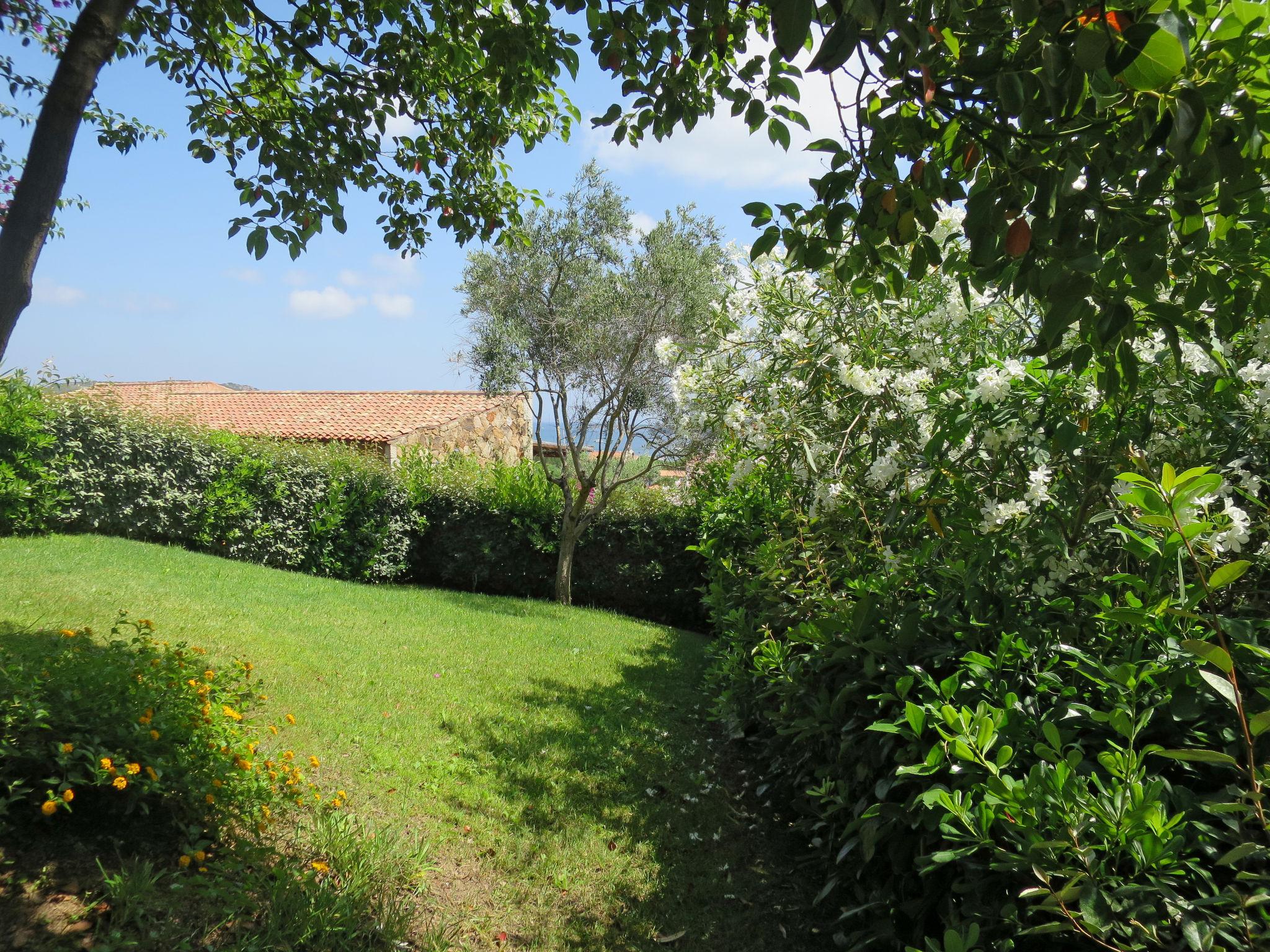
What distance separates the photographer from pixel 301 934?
2.66 m

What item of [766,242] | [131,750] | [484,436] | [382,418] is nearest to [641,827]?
[131,750]

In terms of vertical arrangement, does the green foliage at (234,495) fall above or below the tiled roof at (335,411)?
below

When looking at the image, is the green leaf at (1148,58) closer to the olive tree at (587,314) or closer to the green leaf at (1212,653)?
the green leaf at (1212,653)

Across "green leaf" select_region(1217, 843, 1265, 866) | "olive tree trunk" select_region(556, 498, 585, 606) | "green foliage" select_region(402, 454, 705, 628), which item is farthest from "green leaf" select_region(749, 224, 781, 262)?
"olive tree trunk" select_region(556, 498, 585, 606)

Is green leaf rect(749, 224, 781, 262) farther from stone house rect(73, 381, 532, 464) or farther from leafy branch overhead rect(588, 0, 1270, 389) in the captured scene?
stone house rect(73, 381, 532, 464)

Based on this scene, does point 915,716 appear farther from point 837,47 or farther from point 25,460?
point 25,460

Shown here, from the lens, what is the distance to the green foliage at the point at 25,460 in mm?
10320

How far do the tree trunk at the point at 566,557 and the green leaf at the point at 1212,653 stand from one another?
1093 cm

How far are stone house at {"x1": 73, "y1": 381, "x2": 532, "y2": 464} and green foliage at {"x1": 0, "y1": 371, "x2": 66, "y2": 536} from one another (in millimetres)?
4013

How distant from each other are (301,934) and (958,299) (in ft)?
11.8

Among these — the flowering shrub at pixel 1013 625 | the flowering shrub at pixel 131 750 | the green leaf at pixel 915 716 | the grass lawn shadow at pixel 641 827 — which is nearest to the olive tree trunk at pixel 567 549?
the grass lawn shadow at pixel 641 827

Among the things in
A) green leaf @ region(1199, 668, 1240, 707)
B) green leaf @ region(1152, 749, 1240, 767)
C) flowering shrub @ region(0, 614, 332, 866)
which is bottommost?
flowering shrub @ region(0, 614, 332, 866)

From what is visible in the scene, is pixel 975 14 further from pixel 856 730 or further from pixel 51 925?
pixel 51 925

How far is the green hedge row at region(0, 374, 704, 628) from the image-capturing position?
435 inches
